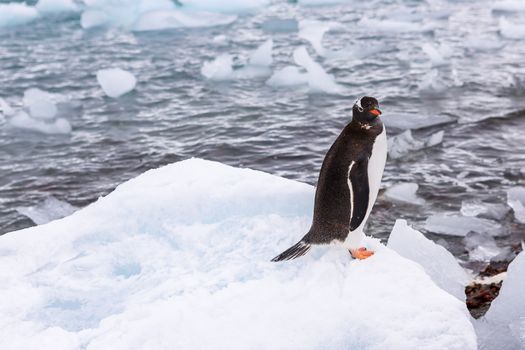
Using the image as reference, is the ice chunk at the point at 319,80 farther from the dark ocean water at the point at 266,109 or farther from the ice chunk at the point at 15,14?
the ice chunk at the point at 15,14

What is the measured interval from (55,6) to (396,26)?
781 cm

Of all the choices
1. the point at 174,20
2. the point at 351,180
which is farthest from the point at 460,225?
the point at 174,20

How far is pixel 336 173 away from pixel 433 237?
2.26 meters

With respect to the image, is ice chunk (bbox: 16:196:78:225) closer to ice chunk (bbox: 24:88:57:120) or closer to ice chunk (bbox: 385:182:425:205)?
ice chunk (bbox: 24:88:57:120)

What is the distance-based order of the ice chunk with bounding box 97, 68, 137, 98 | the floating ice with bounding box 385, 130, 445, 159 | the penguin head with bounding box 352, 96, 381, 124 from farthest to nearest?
the ice chunk with bounding box 97, 68, 137, 98
the floating ice with bounding box 385, 130, 445, 159
the penguin head with bounding box 352, 96, 381, 124

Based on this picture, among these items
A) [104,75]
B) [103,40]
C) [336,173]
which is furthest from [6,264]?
[103,40]

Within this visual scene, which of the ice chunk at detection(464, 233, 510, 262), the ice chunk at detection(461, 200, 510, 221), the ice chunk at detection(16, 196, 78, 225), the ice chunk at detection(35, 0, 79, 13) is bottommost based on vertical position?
the ice chunk at detection(16, 196, 78, 225)

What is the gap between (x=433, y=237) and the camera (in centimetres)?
539

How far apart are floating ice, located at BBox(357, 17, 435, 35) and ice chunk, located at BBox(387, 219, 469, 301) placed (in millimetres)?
8952

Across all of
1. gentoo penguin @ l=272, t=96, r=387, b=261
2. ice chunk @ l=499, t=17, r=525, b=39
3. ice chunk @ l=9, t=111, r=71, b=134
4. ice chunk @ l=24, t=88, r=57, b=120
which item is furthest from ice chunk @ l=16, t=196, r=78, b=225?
ice chunk @ l=499, t=17, r=525, b=39

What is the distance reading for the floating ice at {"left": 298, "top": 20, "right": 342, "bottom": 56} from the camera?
11.0 metres

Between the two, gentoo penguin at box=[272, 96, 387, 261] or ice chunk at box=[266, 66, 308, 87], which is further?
ice chunk at box=[266, 66, 308, 87]

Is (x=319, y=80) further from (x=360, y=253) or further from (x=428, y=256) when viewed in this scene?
(x=360, y=253)

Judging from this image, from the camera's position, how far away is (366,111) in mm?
3467
